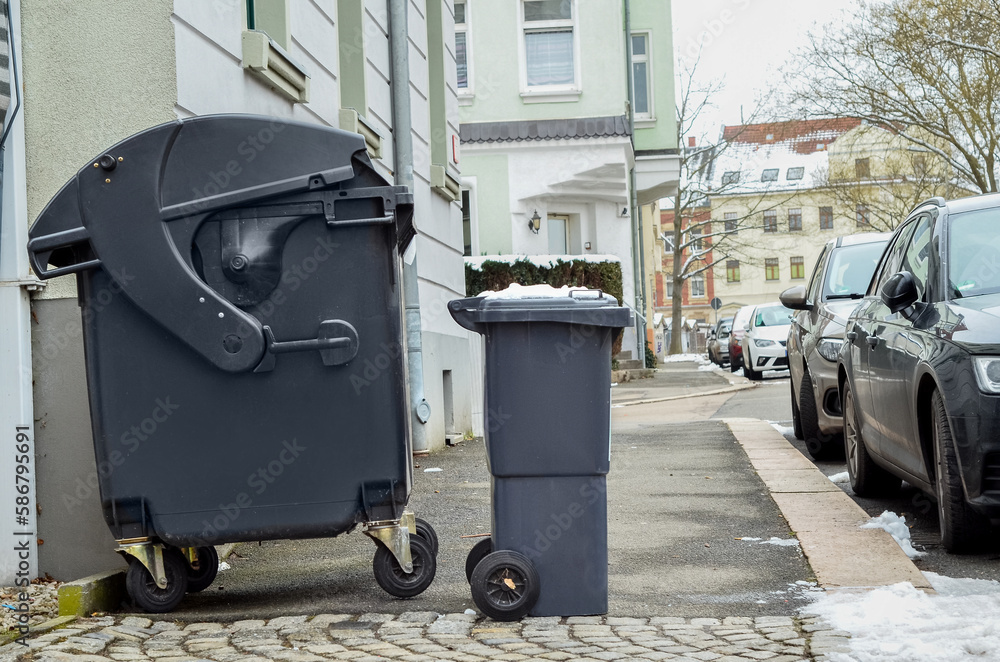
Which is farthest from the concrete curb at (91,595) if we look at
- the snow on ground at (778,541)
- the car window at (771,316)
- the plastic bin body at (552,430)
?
the car window at (771,316)

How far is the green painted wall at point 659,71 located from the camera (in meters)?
28.3

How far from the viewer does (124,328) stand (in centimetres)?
447

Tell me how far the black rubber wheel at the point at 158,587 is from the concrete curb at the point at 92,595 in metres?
0.14

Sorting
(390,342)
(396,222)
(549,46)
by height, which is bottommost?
(390,342)

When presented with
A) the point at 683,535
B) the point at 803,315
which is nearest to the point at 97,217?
the point at 683,535

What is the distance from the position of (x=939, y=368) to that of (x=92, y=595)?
3506mm

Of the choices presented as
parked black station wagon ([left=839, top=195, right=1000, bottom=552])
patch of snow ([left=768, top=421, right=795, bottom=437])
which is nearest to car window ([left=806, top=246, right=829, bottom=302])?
patch of snow ([left=768, top=421, right=795, bottom=437])

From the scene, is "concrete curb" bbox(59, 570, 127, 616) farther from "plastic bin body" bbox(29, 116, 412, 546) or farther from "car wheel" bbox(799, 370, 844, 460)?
"car wheel" bbox(799, 370, 844, 460)

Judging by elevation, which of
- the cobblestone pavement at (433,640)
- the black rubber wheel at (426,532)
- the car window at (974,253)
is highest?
the car window at (974,253)

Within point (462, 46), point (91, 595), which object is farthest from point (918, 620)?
point (462, 46)

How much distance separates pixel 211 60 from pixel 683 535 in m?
3.26

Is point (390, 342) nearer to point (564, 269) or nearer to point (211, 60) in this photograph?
point (211, 60)

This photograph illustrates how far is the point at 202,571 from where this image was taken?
4945mm

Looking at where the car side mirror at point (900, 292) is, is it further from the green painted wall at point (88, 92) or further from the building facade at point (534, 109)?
the building facade at point (534, 109)
